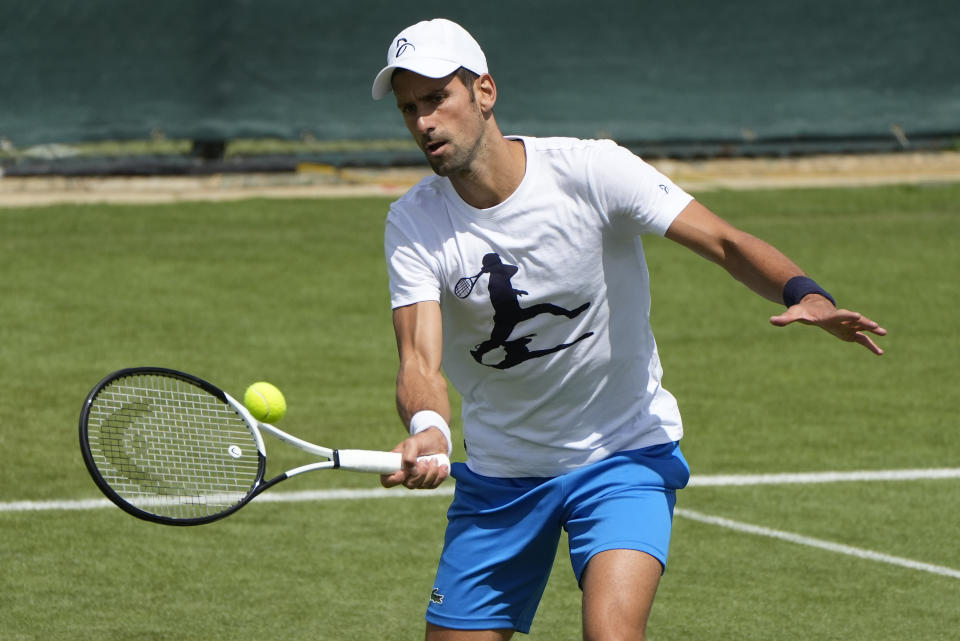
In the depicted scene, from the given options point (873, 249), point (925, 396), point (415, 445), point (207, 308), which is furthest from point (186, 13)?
point (415, 445)

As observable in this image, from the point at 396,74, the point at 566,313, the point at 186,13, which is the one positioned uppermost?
the point at 186,13

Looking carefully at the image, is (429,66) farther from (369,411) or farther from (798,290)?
(369,411)

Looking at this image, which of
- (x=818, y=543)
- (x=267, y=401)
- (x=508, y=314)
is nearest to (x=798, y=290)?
(x=508, y=314)

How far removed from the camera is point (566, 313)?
495 centimetres

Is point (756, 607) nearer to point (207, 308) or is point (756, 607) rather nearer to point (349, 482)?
point (349, 482)

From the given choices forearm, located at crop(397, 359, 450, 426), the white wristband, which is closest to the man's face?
forearm, located at crop(397, 359, 450, 426)

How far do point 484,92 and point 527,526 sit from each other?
4.35 feet

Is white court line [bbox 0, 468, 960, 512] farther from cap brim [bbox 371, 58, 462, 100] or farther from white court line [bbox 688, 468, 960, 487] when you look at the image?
cap brim [bbox 371, 58, 462, 100]

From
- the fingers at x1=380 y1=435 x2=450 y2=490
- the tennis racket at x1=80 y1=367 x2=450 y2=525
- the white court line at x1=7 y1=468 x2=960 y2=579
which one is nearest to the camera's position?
the fingers at x1=380 y1=435 x2=450 y2=490

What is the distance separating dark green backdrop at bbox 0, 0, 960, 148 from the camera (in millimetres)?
14852

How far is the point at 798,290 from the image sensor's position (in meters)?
4.52

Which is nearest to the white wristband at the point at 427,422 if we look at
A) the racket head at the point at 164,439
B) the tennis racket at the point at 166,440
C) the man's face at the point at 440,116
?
the tennis racket at the point at 166,440

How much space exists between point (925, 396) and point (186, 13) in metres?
7.77

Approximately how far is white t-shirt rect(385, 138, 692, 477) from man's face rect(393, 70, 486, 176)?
206 mm
